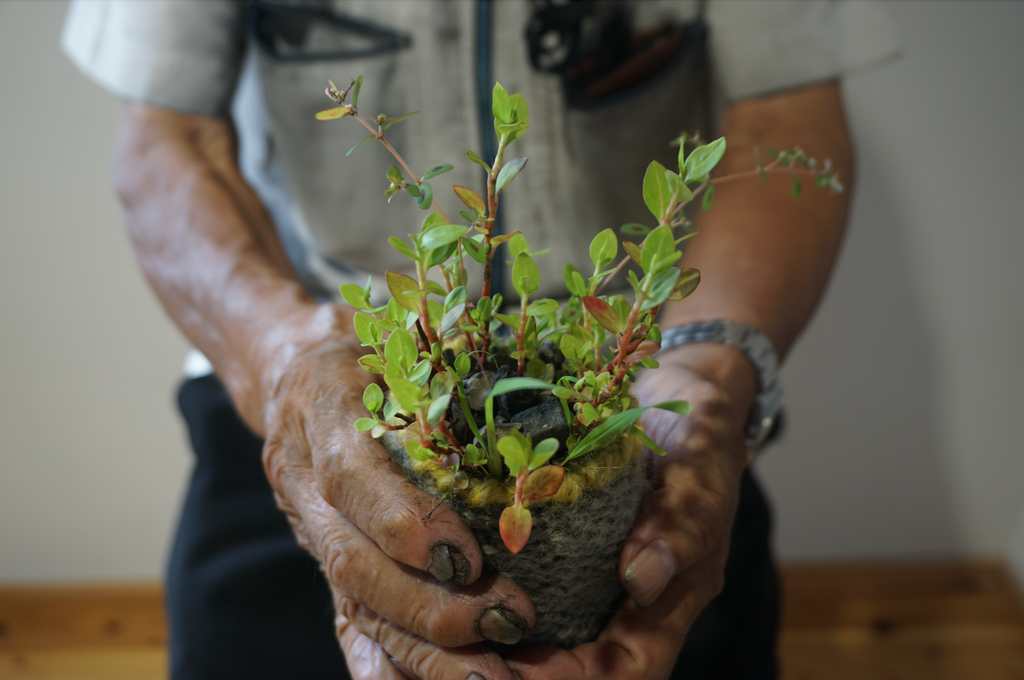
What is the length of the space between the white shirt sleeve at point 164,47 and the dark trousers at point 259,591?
34 centimetres

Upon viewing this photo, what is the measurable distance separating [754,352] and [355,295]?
0.36 m

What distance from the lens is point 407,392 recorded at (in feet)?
1.02

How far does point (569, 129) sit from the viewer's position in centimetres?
74

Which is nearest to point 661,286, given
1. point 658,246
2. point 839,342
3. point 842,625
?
point 658,246

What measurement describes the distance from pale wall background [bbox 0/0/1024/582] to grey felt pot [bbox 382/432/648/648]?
77cm

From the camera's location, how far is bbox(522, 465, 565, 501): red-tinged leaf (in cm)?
31

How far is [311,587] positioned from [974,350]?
1.08 metres

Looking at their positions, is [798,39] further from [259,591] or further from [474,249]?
[259,591]

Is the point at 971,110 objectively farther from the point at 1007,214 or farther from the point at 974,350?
the point at 974,350

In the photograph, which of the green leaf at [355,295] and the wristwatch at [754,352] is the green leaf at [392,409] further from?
the wristwatch at [754,352]

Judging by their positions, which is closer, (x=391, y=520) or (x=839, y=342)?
(x=391, y=520)

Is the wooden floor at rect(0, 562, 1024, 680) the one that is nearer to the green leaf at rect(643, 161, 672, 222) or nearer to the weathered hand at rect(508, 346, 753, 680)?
the weathered hand at rect(508, 346, 753, 680)

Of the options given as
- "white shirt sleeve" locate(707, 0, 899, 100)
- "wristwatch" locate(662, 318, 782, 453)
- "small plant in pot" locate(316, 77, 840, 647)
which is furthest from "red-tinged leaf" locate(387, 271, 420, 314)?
"white shirt sleeve" locate(707, 0, 899, 100)

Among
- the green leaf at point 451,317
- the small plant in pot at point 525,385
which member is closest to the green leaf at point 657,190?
the small plant in pot at point 525,385
